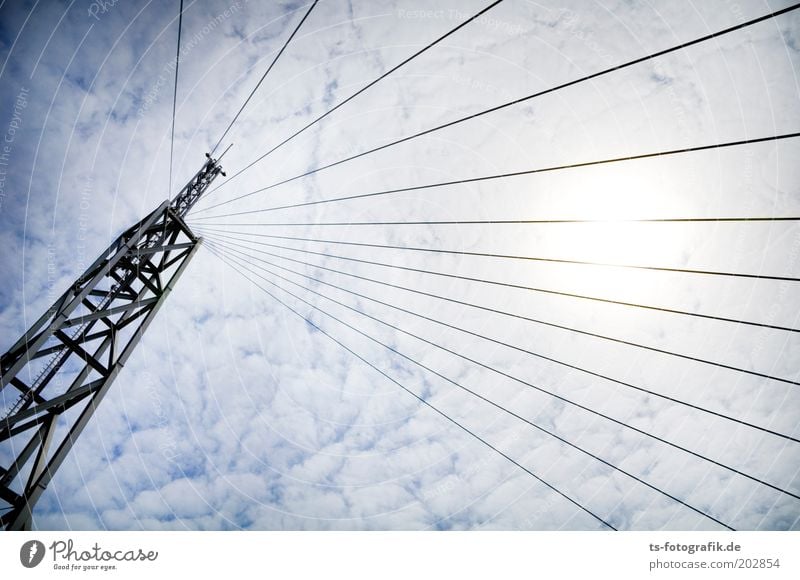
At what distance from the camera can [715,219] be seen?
382 cm

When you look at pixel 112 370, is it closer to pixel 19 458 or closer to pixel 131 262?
pixel 19 458

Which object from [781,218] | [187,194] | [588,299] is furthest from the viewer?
[187,194]

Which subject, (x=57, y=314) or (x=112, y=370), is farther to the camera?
(x=112, y=370)

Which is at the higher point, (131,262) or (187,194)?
(187,194)

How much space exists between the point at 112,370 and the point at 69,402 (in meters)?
0.57
